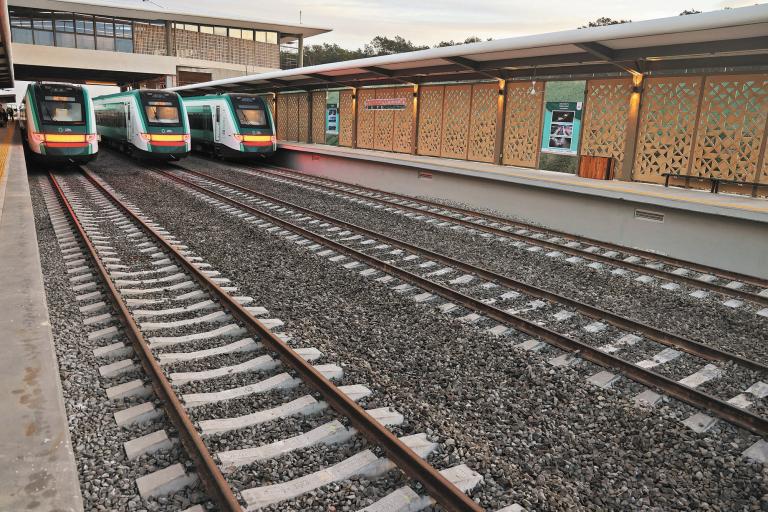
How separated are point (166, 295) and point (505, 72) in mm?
11345

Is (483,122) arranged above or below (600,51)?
below

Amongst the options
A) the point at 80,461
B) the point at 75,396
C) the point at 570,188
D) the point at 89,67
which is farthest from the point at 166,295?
the point at 89,67

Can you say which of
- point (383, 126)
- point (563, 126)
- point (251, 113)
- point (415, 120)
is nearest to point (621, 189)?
point (563, 126)

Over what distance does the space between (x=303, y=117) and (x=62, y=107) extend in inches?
428

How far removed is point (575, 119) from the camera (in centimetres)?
1383

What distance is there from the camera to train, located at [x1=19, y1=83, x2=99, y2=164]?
634 inches

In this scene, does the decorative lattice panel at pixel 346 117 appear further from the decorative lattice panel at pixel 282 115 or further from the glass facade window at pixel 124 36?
the glass facade window at pixel 124 36

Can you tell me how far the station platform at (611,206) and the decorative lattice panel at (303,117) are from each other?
8.32m

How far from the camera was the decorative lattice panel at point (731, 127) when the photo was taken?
414 inches

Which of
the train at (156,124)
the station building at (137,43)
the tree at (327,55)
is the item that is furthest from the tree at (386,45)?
the train at (156,124)

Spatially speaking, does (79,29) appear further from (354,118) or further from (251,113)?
(354,118)

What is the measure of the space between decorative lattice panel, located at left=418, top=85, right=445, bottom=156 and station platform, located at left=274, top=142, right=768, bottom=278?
81cm

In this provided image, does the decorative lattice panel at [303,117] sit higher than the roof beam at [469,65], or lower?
lower

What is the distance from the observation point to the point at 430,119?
18.1 meters
